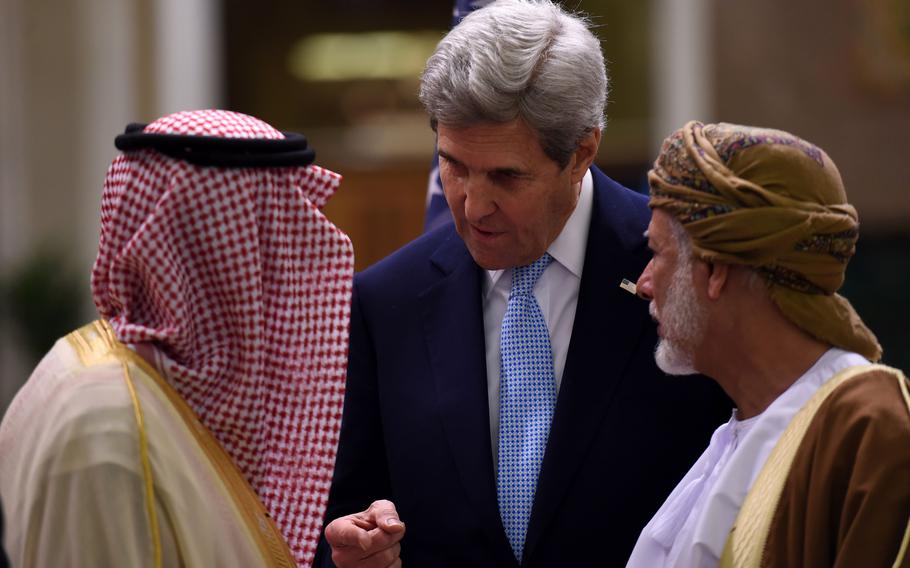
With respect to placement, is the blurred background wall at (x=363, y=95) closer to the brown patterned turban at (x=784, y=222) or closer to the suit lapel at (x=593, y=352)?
the suit lapel at (x=593, y=352)

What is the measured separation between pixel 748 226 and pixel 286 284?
33.6 inches

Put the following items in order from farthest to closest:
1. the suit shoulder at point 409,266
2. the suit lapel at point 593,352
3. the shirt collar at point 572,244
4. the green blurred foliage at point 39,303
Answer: the green blurred foliage at point 39,303, the suit shoulder at point 409,266, the shirt collar at point 572,244, the suit lapel at point 593,352

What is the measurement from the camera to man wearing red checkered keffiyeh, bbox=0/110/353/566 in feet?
7.04

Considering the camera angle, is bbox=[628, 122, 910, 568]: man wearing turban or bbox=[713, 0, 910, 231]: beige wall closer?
bbox=[628, 122, 910, 568]: man wearing turban

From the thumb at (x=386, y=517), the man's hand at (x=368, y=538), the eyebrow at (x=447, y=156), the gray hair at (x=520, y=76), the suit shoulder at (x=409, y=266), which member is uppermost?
the gray hair at (x=520, y=76)

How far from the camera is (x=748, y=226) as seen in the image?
7.83ft

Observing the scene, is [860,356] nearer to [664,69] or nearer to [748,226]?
[748,226]

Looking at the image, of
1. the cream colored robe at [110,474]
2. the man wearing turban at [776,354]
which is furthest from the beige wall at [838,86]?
the cream colored robe at [110,474]

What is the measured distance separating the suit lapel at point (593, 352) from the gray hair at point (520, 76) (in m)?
0.23

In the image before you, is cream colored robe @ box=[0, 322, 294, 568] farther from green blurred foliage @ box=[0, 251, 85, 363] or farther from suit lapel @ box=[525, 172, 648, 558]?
green blurred foliage @ box=[0, 251, 85, 363]

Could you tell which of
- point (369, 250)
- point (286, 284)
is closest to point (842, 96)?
point (369, 250)

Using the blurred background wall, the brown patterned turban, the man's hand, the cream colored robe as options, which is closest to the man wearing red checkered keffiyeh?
the cream colored robe

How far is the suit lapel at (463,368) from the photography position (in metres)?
2.87

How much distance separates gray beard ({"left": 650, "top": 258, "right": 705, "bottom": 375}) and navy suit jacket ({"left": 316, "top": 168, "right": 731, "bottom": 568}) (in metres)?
0.35
